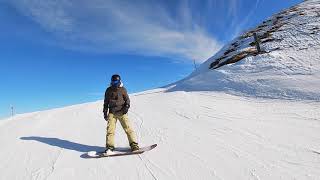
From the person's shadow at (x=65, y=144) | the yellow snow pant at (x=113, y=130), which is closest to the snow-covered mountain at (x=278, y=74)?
the yellow snow pant at (x=113, y=130)

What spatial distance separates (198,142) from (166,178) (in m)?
2.48

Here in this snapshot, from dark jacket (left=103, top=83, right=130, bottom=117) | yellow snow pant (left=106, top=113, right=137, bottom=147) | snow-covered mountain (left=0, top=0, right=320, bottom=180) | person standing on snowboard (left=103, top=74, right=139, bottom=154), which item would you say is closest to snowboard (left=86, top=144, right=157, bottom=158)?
snow-covered mountain (left=0, top=0, right=320, bottom=180)

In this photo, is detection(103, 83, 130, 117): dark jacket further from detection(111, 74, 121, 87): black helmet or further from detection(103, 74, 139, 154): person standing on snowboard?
detection(111, 74, 121, 87): black helmet

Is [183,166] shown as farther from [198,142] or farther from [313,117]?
[313,117]

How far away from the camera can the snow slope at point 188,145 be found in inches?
231

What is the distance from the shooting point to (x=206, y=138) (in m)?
8.23

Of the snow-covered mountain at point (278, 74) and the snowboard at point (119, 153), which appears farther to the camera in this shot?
the snow-covered mountain at point (278, 74)

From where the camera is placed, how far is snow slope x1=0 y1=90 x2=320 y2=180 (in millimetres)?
5875

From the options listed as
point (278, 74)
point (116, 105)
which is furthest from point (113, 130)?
point (278, 74)

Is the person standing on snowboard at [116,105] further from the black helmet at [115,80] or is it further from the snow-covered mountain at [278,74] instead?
the snow-covered mountain at [278,74]

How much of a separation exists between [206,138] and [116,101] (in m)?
2.62

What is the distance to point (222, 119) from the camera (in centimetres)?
1065

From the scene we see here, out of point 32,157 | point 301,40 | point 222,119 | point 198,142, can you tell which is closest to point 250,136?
point 198,142

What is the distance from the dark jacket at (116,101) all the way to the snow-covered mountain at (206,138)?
4.13ft
